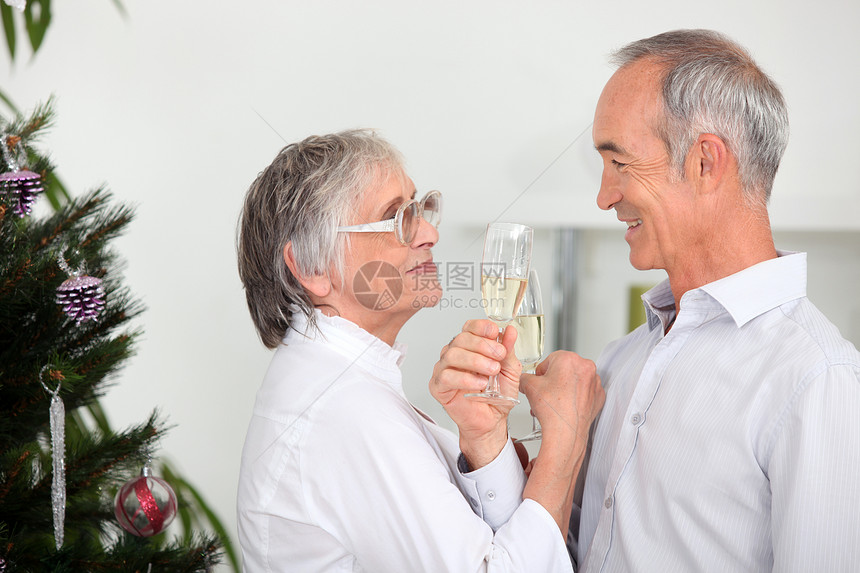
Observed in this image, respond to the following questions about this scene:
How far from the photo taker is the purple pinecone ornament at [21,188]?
1113 mm

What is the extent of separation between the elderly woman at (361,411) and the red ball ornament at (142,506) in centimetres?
16

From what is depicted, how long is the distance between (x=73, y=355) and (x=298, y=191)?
1.50ft

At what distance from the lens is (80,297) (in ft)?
3.68

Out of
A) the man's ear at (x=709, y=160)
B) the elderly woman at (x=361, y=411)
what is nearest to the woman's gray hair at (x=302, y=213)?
the elderly woman at (x=361, y=411)

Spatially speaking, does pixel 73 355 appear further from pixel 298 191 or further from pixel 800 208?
pixel 800 208

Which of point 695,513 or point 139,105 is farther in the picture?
point 139,105

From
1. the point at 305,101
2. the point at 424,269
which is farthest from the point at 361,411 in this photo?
the point at 305,101

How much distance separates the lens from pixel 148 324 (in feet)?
8.69

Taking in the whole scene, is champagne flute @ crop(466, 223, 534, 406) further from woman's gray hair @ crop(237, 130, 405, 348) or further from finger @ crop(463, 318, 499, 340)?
woman's gray hair @ crop(237, 130, 405, 348)

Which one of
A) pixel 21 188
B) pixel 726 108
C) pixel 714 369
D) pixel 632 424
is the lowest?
pixel 632 424

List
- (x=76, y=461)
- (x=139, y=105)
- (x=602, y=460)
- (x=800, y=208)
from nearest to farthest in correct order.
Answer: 1. (x=76, y=461)
2. (x=602, y=460)
3. (x=800, y=208)
4. (x=139, y=105)

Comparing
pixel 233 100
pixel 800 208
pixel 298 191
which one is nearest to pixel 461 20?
pixel 233 100

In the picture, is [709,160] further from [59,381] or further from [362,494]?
[59,381]

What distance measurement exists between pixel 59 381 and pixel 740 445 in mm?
971
